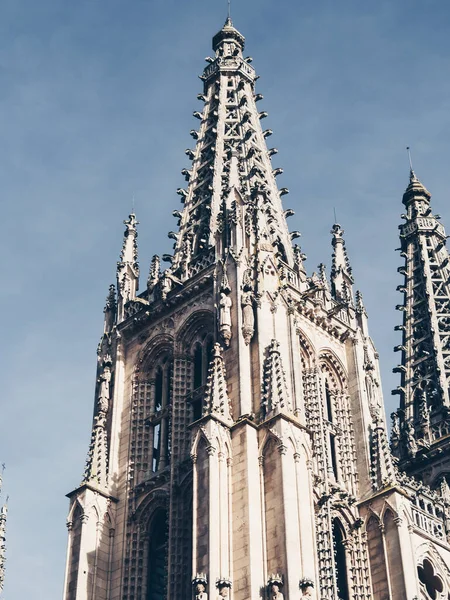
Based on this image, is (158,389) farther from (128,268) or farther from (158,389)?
(128,268)

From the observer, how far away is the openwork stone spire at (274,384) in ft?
147

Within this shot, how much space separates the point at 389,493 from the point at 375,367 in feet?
25.9

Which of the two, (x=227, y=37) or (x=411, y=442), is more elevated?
(x=227, y=37)

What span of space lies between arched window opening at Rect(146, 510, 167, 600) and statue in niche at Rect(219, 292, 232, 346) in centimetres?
655

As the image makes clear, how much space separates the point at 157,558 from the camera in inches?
1882

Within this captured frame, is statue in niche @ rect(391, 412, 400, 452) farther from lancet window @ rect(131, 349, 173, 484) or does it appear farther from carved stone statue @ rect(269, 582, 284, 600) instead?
carved stone statue @ rect(269, 582, 284, 600)

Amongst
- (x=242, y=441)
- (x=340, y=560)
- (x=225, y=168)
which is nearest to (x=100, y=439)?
(x=242, y=441)

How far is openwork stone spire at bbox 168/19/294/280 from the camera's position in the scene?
54438 millimetres

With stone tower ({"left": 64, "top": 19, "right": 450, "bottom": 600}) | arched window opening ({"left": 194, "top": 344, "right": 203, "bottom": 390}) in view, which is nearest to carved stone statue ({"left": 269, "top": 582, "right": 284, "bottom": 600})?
stone tower ({"left": 64, "top": 19, "right": 450, "bottom": 600})

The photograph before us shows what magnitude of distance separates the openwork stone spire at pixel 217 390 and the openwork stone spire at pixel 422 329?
17066 millimetres

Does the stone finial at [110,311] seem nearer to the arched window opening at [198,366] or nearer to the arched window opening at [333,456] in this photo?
the arched window opening at [198,366]

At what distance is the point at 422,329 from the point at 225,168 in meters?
14.7

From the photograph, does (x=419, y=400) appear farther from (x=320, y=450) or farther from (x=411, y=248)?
(x=320, y=450)

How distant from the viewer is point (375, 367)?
55094 millimetres
